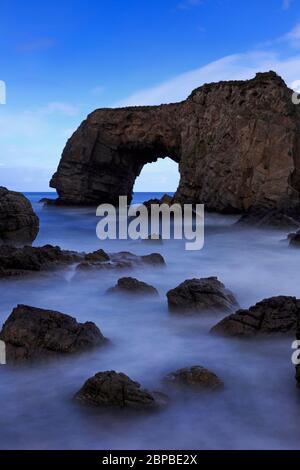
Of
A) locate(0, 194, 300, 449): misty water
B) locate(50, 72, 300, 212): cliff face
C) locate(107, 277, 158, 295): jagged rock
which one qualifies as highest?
locate(50, 72, 300, 212): cliff face

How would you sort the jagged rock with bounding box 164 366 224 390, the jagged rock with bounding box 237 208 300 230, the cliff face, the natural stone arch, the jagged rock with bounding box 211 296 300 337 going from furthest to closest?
the natural stone arch < the cliff face < the jagged rock with bounding box 237 208 300 230 < the jagged rock with bounding box 211 296 300 337 < the jagged rock with bounding box 164 366 224 390

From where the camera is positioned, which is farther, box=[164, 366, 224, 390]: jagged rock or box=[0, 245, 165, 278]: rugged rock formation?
box=[0, 245, 165, 278]: rugged rock formation

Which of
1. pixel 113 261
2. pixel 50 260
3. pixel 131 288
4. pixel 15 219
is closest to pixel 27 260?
pixel 50 260

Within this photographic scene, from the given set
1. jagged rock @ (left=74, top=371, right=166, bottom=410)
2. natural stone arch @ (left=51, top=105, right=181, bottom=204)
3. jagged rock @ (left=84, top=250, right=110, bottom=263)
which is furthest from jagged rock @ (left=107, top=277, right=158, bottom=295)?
natural stone arch @ (left=51, top=105, right=181, bottom=204)

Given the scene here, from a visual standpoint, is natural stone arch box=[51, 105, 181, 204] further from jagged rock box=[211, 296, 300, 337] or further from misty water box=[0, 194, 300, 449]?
jagged rock box=[211, 296, 300, 337]

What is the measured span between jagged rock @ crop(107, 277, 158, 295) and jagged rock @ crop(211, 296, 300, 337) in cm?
196

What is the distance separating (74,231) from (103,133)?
14609 millimetres

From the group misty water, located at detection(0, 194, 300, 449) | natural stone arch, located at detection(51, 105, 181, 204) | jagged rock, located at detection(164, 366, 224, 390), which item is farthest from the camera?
natural stone arch, located at detection(51, 105, 181, 204)

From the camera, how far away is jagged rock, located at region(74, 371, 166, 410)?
3443 mm

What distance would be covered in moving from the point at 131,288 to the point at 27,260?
2.40 meters

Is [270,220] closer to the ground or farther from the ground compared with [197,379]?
farther from the ground

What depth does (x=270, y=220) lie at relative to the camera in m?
17.9

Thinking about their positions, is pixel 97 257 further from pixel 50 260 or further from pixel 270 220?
pixel 270 220

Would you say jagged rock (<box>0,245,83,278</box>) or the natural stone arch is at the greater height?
the natural stone arch
